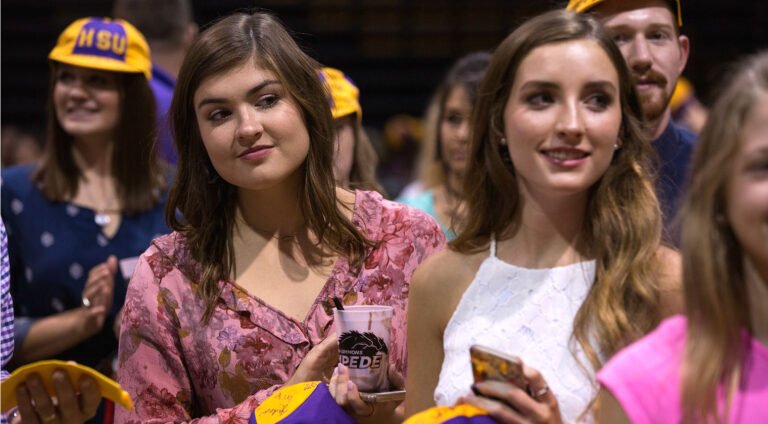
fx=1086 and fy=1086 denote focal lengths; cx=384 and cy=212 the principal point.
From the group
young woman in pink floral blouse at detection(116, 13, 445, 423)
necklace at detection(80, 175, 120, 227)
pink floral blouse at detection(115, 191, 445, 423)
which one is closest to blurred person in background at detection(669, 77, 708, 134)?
necklace at detection(80, 175, 120, 227)

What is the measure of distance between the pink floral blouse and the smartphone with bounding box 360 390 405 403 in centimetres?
23

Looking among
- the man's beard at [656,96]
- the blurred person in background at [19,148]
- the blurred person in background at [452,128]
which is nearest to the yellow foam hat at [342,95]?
the blurred person in background at [452,128]

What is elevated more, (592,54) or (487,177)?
(592,54)

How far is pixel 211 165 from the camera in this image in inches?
98.9

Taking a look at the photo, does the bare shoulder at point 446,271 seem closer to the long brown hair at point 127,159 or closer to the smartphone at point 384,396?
the smartphone at point 384,396

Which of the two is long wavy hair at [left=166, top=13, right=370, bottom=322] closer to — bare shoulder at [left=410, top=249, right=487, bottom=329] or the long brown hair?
bare shoulder at [left=410, top=249, right=487, bottom=329]

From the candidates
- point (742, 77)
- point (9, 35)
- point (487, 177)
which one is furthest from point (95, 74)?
point (9, 35)

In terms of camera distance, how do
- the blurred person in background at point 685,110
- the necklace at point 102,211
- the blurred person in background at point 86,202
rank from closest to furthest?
Answer: the blurred person in background at point 86,202 → the necklace at point 102,211 → the blurred person in background at point 685,110

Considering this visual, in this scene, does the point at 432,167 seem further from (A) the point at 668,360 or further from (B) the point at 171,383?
(A) the point at 668,360

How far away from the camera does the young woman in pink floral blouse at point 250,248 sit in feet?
7.57

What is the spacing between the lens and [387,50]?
32.5 ft

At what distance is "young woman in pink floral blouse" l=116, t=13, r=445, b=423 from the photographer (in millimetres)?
2307

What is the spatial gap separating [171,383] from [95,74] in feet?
5.29

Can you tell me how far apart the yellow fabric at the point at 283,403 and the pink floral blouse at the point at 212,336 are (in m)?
0.14
